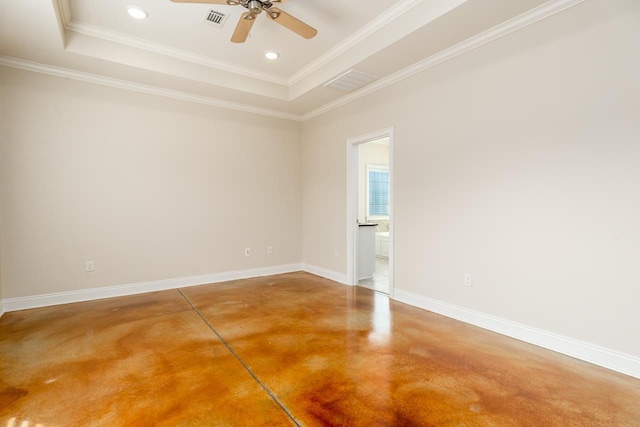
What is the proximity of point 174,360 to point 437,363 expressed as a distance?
2.02 m

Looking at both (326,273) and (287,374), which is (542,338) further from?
(326,273)

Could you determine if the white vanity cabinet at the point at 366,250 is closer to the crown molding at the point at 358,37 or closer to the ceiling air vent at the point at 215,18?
the crown molding at the point at 358,37

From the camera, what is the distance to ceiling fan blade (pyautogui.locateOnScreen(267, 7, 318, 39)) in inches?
98.9

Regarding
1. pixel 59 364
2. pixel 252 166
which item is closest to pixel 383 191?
pixel 252 166

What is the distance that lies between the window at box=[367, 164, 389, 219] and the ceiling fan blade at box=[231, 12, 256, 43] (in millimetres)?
5262

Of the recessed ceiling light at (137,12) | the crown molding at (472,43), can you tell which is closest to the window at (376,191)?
the crown molding at (472,43)

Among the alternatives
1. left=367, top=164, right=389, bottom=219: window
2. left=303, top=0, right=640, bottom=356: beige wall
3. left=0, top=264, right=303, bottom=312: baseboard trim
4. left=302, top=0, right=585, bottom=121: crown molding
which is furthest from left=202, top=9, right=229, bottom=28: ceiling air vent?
left=367, top=164, right=389, bottom=219: window

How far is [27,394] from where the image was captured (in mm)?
1942

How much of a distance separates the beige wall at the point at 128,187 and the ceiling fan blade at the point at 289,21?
98.3 inches

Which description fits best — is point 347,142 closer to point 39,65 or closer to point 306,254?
point 306,254

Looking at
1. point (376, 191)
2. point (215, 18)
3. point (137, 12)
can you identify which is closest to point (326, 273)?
point (376, 191)

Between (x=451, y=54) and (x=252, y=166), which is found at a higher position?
(x=451, y=54)

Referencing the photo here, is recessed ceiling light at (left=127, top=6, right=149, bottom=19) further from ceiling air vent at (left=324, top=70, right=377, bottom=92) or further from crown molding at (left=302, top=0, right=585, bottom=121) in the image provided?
crown molding at (left=302, top=0, right=585, bottom=121)

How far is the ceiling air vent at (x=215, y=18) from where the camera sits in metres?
3.00
